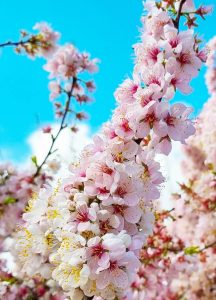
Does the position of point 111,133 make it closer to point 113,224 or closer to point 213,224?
point 113,224

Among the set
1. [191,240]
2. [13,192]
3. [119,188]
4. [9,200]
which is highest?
[191,240]

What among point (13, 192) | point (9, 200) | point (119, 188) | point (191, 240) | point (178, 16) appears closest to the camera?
point (119, 188)

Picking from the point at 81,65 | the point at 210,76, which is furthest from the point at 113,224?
the point at 210,76

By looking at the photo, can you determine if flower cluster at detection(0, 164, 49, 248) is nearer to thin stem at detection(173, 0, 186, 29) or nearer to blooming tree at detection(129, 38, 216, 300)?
blooming tree at detection(129, 38, 216, 300)

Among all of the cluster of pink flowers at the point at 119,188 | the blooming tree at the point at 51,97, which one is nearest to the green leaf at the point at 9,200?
the blooming tree at the point at 51,97

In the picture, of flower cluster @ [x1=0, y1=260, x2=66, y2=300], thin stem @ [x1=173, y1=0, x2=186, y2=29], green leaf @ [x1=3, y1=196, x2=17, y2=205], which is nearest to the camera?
thin stem @ [x1=173, y1=0, x2=186, y2=29]

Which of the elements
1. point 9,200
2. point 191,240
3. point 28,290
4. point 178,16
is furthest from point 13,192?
point 191,240

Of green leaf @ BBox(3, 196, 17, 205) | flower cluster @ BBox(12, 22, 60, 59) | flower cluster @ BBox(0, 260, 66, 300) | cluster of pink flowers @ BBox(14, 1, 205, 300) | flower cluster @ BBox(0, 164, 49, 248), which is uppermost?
flower cluster @ BBox(12, 22, 60, 59)

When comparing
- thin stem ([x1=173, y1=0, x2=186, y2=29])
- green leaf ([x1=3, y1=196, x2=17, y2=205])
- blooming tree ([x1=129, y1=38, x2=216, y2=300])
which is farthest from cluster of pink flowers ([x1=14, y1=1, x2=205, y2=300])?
green leaf ([x1=3, y1=196, x2=17, y2=205])

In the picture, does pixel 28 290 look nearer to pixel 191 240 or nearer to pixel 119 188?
pixel 119 188

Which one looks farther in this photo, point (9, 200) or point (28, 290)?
point (9, 200)
